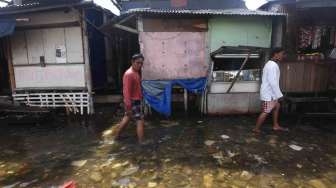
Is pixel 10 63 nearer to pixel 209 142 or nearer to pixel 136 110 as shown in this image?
pixel 136 110

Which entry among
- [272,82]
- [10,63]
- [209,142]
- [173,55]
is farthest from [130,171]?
[10,63]

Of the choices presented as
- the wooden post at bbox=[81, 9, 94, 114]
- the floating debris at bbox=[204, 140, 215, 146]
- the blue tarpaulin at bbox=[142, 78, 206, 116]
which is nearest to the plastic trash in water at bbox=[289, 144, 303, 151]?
the floating debris at bbox=[204, 140, 215, 146]

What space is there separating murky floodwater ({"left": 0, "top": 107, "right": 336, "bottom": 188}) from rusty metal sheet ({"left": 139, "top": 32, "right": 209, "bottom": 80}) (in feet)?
5.10

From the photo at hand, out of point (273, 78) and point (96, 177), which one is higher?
point (273, 78)

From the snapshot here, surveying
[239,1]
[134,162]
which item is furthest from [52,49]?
[239,1]

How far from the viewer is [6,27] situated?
8.25 meters

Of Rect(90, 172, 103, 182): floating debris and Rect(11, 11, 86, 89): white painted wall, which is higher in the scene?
Rect(11, 11, 86, 89): white painted wall

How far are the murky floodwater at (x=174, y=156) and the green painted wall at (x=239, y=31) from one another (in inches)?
99.2

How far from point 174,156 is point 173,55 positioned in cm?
378

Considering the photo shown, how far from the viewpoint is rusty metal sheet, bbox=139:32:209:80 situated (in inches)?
330

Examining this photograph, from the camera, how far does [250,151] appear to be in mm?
5836

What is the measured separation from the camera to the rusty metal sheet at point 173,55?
8383 mm

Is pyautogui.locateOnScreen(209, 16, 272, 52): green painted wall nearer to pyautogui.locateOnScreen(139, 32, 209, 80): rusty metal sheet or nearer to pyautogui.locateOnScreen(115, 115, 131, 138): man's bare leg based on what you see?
pyautogui.locateOnScreen(139, 32, 209, 80): rusty metal sheet

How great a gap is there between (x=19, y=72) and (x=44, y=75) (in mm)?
903
